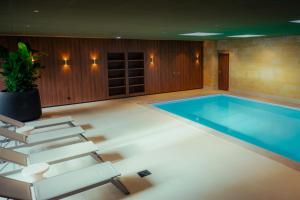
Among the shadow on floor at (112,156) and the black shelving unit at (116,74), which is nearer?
the shadow on floor at (112,156)

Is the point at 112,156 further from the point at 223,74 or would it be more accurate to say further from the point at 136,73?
the point at 223,74

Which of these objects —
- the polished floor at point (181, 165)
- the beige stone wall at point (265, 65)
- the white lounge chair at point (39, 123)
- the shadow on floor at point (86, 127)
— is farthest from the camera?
the beige stone wall at point (265, 65)

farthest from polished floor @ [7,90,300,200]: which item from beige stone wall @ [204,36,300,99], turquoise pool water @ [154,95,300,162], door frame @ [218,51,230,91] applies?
door frame @ [218,51,230,91]

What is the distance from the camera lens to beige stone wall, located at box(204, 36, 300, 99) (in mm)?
8578

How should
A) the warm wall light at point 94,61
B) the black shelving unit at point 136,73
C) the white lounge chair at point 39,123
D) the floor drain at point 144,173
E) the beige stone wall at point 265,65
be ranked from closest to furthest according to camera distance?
the floor drain at point 144,173, the white lounge chair at point 39,123, the beige stone wall at point 265,65, the warm wall light at point 94,61, the black shelving unit at point 136,73

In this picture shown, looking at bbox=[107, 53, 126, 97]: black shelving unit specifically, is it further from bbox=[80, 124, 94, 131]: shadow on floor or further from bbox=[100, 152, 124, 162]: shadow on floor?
bbox=[100, 152, 124, 162]: shadow on floor

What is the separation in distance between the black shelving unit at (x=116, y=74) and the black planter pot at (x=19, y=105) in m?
3.85

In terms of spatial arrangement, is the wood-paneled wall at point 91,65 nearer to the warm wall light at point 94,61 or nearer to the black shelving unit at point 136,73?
the warm wall light at point 94,61

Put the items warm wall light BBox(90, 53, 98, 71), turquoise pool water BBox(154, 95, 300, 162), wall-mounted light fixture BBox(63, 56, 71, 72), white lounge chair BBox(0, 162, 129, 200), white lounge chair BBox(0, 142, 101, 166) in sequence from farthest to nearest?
warm wall light BBox(90, 53, 98, 71) → wall-mounted light fixture BBox(63, 56, 71, 72) → turquoise pool water BBox(154, 95, 300, 162) → white lounge chair BBox(0, 142, 101, 166) → white lounge chair BBox(0, 162, 129, 200)

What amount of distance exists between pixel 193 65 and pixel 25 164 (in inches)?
388

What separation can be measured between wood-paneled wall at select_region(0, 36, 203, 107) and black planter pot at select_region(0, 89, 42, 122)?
2.13m

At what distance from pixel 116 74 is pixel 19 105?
4.66 m

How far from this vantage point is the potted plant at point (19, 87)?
634 centimetres

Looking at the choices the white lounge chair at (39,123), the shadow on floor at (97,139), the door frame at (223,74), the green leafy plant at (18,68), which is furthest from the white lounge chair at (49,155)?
the door frame at (223,74)
